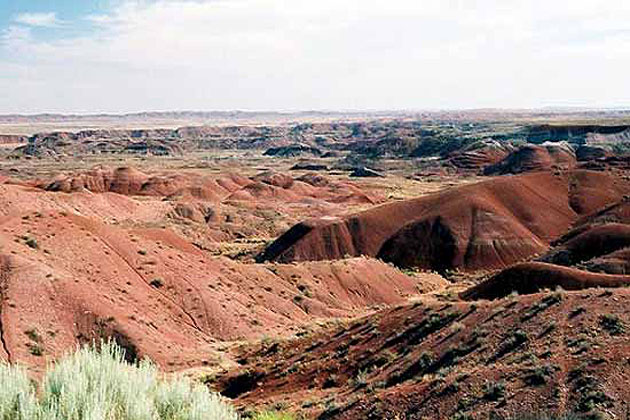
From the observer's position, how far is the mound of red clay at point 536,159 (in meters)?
116

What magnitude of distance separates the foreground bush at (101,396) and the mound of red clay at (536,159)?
110 m

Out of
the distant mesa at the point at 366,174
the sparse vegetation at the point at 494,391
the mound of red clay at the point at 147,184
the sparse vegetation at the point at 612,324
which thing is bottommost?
the distant mesa at the point at 366,174

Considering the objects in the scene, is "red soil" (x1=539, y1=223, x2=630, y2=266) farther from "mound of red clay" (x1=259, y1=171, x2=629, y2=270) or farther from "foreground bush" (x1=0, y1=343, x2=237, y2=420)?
"foreground bush" (x1=0, y1=343, x2=237, y2=420)

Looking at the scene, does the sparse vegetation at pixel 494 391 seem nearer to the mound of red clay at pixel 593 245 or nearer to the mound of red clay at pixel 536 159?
the mound of red clay at pixel 593 245

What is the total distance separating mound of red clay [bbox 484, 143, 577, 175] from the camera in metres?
116

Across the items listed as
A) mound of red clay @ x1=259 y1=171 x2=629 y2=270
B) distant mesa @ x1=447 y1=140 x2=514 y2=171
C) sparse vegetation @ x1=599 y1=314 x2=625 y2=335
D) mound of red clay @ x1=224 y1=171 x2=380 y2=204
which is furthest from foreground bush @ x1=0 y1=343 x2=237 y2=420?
distant mesa @ x1=447 y1=140 x2=514 y2=171

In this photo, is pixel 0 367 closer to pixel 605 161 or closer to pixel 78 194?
pixel 78 194

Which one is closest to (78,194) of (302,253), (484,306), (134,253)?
(302,253)

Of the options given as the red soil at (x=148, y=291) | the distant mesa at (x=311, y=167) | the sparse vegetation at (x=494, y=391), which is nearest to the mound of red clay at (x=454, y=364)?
the sparse vegetation at (x=494, y=391)

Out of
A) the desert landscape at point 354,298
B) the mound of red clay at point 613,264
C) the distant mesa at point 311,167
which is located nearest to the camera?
the desert landscape at point 354,298

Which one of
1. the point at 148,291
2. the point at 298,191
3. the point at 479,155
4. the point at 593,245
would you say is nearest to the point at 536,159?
the point at 479,155

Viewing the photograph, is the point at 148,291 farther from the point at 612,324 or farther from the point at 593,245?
the point at 593,245

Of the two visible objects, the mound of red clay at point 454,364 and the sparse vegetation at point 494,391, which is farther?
the sparse vegetation at point 494,391

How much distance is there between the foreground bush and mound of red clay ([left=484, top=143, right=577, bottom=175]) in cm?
11020
